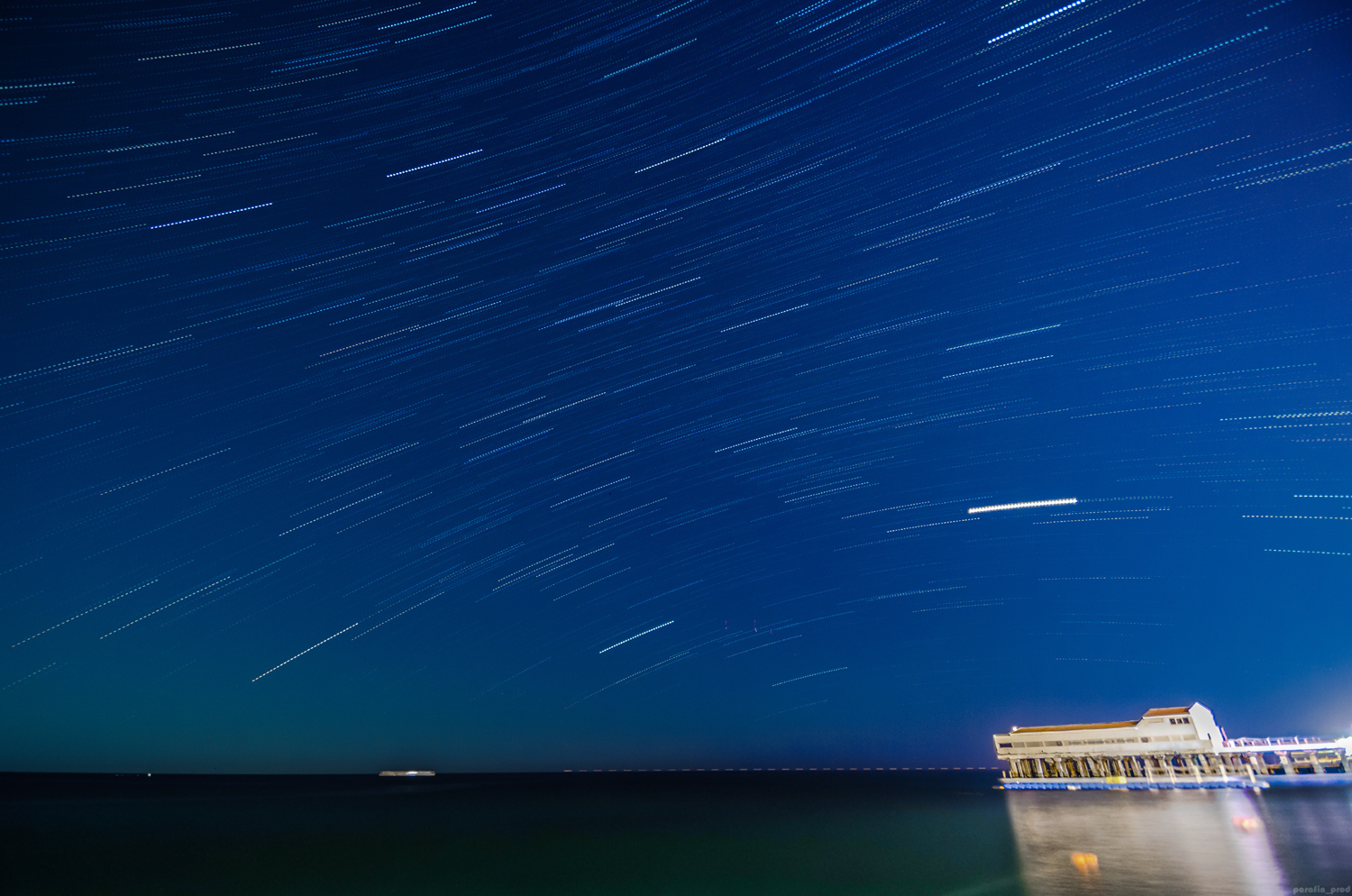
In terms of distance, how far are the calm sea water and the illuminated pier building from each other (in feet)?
8.46

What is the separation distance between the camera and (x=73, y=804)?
6384cm

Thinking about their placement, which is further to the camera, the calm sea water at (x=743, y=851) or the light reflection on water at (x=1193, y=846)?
the calm sea water at (x=743, y=851)

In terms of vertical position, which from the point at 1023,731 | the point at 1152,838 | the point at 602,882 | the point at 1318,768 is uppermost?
the point at 1023,731

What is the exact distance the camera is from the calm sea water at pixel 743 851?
20484 mm

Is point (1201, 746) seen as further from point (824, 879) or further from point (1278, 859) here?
point (824, 879)

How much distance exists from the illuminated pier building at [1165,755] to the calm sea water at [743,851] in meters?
2.58

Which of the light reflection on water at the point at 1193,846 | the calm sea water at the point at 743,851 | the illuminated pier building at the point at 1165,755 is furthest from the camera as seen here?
the illuminated pier building at the point at 1165,755

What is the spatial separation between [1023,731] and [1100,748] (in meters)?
6.23

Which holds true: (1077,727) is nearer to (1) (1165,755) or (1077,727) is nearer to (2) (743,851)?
(1) (1165,755)

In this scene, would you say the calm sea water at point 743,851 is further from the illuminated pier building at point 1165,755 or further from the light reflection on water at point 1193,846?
the illuminated pier building at point 1165,755

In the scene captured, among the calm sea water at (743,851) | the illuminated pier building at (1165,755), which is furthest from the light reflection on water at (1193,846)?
the illuminated pier building at (1165,755)

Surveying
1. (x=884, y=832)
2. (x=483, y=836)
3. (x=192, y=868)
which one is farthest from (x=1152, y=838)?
(x=192, y=868)

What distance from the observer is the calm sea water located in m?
20.5

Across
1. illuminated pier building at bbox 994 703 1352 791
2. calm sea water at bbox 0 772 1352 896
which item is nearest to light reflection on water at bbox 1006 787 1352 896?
calm sea water at bbox 0 772 1352 896
